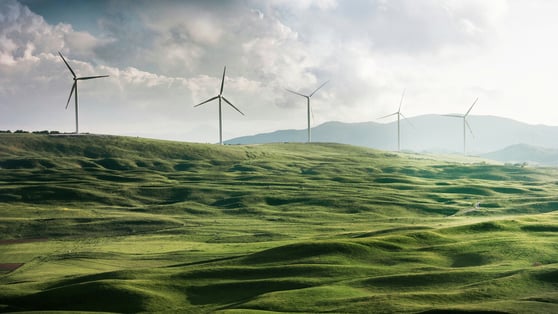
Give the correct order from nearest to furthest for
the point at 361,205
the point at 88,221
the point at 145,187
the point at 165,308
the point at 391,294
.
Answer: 1. the point at 391,294
2. the point at 165,308
3. the point at 88,221
4. the point at 361,205
5. the point at 145,187

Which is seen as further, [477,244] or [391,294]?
[477,244]

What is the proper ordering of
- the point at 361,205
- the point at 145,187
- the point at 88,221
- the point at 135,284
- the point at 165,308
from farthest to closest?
the point at 145,187 → the point at 361,205 → the point at 88,221 → the point at 135,284 → the point at 165,308

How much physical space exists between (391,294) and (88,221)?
104 meters

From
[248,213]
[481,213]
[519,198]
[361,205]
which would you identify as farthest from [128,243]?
[519,198]

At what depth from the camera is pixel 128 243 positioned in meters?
117

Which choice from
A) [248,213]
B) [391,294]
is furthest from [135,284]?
[248,213]

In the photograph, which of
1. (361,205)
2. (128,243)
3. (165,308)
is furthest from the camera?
(361,205)

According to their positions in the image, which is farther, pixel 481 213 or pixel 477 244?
pixel 481 213

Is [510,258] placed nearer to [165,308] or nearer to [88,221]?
[165,308]

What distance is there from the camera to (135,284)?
211 feet

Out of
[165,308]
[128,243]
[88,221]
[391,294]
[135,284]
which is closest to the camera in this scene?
[391,294]

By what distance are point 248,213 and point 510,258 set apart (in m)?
101

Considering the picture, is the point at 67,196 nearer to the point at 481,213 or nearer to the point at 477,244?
the point at 481,213

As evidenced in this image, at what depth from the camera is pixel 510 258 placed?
68.1m
